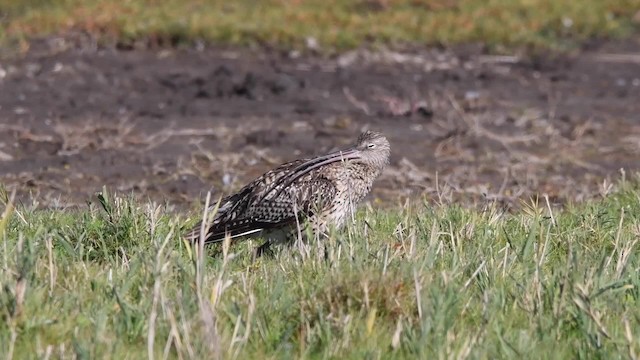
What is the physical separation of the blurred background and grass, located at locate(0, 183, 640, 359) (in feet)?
9.10

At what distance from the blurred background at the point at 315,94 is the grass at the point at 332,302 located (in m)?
2.77

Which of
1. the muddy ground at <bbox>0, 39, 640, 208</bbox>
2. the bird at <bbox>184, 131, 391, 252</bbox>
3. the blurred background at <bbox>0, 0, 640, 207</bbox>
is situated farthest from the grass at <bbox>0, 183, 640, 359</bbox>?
the muddy ground at <bbox>0, 39, 640, 208</bbox>

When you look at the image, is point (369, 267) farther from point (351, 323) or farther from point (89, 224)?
point (89, 224)

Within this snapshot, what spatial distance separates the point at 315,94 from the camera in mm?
15273

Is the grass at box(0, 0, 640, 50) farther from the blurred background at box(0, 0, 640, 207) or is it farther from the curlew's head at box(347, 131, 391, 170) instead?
the curlew's head at box(347, 131, 391, 170)

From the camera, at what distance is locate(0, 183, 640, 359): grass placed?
5.20m

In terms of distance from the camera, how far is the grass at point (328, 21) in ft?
56.5

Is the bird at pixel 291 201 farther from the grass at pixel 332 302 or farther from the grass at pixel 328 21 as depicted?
the grass at pixel 328 21

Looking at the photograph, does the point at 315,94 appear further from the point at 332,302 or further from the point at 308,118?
the point at 332,302

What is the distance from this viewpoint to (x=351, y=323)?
5.50 meters

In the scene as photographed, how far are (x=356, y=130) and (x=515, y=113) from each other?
2.04m

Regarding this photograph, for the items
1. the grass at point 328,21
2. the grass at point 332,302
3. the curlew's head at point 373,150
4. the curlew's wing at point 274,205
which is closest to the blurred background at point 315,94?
the grass at point 328,21

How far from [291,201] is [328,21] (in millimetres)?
10375

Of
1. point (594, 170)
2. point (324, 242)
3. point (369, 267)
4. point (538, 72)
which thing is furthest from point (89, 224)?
point (538, 72)
